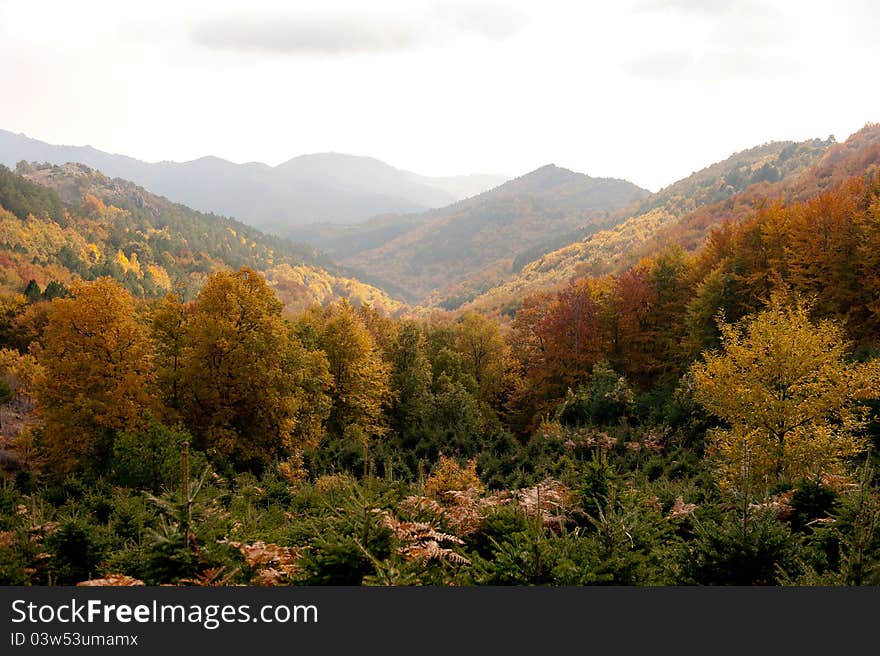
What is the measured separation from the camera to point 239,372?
25984 mm

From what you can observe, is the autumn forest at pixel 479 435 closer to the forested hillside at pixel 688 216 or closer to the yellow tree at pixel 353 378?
the yellow tree at pixel 353 378

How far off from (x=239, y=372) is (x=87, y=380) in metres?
6.11

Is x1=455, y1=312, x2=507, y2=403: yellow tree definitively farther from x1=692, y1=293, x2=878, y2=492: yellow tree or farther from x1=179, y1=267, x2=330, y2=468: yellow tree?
x1=692, y1=293, x2=878, y2=492: yellow tree

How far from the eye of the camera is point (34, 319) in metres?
56.7

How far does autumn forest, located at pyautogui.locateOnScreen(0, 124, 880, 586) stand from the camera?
7.78m

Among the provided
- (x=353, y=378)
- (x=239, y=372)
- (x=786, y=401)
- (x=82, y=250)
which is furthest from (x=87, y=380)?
(x=82, y=250)

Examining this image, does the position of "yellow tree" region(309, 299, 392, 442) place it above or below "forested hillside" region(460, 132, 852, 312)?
below

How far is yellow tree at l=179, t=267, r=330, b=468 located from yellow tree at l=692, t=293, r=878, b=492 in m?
18.9

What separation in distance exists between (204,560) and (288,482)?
56.0 ft

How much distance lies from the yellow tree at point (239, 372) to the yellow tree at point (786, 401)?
18859mm

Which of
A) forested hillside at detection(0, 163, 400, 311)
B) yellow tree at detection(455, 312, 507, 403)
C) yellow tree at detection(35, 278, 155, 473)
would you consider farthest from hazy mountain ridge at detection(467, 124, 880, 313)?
forested hillside at detection(0, 163, 400, 311)

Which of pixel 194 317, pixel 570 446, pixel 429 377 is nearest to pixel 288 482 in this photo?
pixel 194 317

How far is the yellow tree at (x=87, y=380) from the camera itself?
76.1 feet

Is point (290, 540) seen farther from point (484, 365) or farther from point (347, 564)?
point (484, 365)
